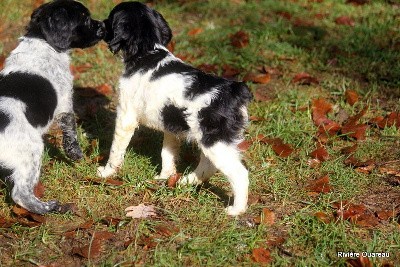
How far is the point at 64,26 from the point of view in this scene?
192 inches

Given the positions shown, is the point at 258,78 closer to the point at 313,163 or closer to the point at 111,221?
the point at 313,163

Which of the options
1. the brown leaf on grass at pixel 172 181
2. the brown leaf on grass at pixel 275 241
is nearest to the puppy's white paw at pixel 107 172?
the brown leaf on grass at pixel 172 181

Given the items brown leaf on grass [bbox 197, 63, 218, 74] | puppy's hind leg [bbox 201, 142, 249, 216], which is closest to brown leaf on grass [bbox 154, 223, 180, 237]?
puppy's hind leg [bbox 201, 142, 249, 216]

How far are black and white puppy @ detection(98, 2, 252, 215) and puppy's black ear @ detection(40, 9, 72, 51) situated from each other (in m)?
0.36

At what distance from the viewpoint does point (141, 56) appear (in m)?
4.79

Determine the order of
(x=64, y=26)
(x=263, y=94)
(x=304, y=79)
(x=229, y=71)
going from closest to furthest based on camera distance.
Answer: (x=64, y=26) < (x=263, y=94) < (x=304, y=79) < (x=229, y=71)

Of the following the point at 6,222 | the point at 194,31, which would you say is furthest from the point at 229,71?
the point at 6,222

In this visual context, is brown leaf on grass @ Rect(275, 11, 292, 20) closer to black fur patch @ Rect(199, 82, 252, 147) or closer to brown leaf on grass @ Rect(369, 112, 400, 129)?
brown leaf on grass @ Rect(369, 112, 400, 129)

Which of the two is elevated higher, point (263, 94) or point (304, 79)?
point (304, 79)

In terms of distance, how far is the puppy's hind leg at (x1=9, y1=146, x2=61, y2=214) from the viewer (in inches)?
173

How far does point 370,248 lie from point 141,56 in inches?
94.3

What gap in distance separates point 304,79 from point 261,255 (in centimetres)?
326

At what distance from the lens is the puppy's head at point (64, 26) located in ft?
15.9

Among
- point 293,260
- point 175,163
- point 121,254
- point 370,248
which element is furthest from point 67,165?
point 370,248
